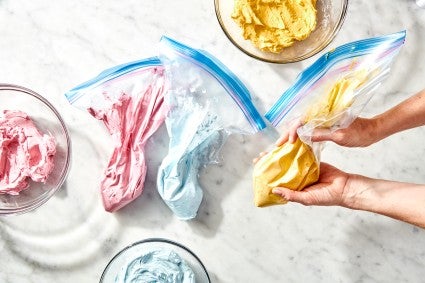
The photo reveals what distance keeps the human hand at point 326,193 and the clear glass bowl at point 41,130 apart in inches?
17.0

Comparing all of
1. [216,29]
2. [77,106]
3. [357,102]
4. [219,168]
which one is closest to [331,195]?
[357,102]

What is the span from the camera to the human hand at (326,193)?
104 centimetres

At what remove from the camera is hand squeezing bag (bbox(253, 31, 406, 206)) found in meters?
0.99

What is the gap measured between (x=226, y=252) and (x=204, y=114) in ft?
0.93

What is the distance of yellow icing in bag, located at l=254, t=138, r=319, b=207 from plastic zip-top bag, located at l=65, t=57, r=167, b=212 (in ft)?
0.80

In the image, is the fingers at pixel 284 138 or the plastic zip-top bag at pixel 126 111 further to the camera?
the plastic zip-top bag at pixel 126 111

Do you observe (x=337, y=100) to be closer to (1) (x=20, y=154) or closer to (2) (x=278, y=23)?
(2) (x=278, y=23)

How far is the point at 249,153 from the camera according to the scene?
123cm

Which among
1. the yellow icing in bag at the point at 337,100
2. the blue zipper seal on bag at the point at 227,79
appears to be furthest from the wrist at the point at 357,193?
the blue zipper seal on bag at the point at 227,79

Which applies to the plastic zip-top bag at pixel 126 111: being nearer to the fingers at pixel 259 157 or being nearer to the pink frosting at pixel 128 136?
the pink frosting at pixel 128 136

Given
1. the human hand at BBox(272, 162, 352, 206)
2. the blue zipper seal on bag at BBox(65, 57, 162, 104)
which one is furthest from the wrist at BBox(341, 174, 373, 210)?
the blue zipper seal on bag at BBox(65, 57, 162, 104)

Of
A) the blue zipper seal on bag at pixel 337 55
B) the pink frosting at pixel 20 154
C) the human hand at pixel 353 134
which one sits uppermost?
the pink frosting at pixel 20 154

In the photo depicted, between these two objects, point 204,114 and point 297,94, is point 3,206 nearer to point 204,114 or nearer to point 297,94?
point 204,114

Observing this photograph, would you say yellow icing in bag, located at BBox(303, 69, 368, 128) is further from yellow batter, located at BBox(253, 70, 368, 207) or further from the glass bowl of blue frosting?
the glass bowl of blue frosting
